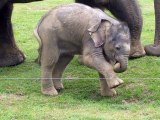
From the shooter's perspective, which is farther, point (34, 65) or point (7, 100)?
point (34, 65)

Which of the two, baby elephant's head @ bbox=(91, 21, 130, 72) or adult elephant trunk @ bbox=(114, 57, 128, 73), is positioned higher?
baby elephant's head @ bbox=(91, 21, 130, 72)

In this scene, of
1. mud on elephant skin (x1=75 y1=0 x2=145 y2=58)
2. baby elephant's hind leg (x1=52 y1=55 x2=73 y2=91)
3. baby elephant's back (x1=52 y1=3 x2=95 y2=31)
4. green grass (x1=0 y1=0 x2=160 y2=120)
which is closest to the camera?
green grass (x1=0 y1=0 x2=160 y2=120)

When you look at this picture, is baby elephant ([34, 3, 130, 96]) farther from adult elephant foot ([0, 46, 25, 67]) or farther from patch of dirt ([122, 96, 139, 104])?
adult elephant foot ([0, 46, 25, 67])

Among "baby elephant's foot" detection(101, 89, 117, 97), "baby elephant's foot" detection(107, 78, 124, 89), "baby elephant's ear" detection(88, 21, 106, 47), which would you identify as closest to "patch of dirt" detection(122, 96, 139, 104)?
"baby elephant's foot" detection(101, 89, 117, 97)

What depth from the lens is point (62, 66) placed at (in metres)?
5.48

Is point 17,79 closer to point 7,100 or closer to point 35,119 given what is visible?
point 7,100

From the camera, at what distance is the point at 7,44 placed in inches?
259

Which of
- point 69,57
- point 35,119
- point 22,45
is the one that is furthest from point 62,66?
point 22,45

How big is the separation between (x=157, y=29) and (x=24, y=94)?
1954 mm

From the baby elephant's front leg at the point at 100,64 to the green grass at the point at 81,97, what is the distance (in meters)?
0.20

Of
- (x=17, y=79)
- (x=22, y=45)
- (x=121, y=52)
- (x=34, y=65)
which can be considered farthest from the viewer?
(x=22, y=45)

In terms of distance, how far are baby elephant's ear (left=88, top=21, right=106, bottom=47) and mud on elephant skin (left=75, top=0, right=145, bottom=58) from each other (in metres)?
1.02

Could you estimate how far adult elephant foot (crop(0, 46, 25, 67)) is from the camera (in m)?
6.46

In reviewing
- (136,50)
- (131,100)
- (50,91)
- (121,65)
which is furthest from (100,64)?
(136,50)
